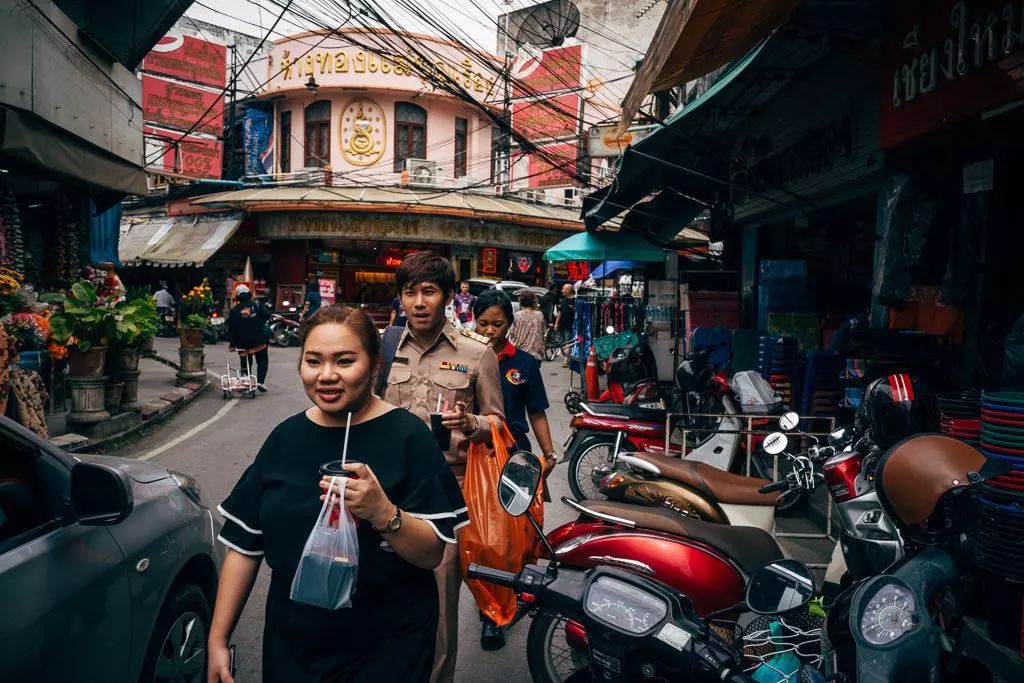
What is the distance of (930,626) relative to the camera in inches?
66.1

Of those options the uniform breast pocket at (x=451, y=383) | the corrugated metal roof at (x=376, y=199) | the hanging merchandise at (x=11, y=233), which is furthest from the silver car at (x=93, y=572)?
the corrugated metal roof at (x=376, y=199)

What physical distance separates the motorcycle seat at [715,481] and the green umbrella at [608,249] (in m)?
6.30

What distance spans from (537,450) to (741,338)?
3.35 metres

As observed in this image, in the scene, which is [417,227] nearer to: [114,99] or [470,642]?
[114,99]

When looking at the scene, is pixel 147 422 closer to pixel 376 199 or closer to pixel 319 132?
pixel 376 199

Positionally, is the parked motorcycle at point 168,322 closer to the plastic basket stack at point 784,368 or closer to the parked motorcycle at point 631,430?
the parked motorcycle at point 631,430

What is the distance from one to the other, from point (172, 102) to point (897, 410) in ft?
70.6

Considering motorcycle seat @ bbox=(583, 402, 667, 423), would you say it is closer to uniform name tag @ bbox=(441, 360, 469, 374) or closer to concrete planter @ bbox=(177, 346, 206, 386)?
uniform name tag @ bbox=(441, 360, 469, 374)

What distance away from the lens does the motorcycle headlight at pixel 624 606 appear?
1.79 m

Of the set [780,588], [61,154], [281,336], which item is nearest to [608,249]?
[61,154]

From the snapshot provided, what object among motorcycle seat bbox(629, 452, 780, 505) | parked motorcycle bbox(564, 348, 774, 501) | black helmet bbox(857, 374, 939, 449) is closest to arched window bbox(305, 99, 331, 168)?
parked motorcycle bbox(564, 348, 774, 501)

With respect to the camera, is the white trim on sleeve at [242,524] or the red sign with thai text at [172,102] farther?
the red sign with thai text at [172,102]

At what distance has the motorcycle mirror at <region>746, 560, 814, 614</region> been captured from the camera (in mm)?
1978

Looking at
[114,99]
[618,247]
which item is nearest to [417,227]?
[114,99]
